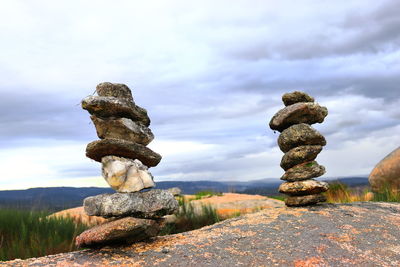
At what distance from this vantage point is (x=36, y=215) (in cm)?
1005

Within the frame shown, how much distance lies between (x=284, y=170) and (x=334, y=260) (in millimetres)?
3032

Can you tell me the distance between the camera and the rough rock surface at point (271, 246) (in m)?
5.16

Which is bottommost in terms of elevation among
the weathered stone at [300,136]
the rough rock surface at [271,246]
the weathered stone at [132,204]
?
the rough rock surface at [271,246]

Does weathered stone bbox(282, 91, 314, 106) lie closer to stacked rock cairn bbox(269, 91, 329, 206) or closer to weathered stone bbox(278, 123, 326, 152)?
stacked rock cairn bbox(269, 91, 329, 206)

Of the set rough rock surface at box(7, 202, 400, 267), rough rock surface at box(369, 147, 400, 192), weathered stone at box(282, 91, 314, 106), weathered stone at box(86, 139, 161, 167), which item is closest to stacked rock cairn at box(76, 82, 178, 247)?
weathered stone at box(86, 139, 161, 167)

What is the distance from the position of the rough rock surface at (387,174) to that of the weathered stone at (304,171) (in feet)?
31.4

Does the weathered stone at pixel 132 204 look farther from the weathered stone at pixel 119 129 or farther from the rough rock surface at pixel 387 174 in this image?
the rough rock surface at pixel 387 174

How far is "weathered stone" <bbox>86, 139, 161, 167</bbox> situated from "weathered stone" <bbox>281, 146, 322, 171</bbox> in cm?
299

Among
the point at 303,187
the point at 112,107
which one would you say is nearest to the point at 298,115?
the point at 303,187

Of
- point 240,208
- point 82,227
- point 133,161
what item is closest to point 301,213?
point 133,161

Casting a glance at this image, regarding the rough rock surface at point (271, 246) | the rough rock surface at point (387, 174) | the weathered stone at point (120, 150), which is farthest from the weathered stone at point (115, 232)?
the rough rock surface at point (387, 174)

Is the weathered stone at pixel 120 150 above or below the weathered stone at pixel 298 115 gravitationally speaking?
below

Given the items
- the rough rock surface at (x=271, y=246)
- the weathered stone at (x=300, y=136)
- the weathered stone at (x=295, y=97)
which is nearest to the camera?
the rough rock surface at (x=271, y=246)

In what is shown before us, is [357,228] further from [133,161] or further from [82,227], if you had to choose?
[82,227]
